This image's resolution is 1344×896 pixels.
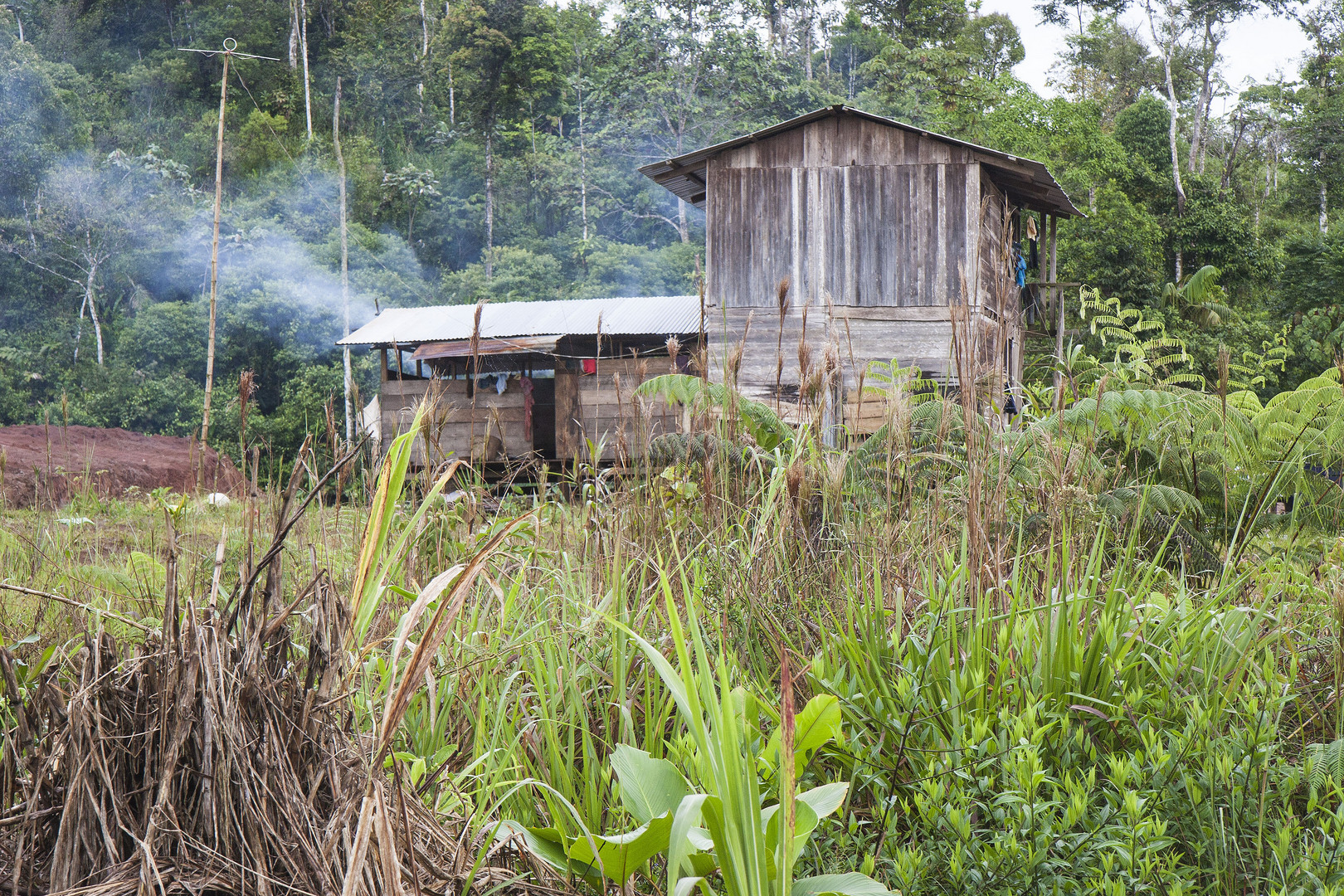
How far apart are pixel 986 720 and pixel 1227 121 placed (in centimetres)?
3596

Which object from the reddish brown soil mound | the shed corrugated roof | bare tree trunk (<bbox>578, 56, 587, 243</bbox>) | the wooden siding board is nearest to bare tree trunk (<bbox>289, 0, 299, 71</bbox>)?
bare tree trunk (<bbox>578, 56, 587, 243</bbox>)

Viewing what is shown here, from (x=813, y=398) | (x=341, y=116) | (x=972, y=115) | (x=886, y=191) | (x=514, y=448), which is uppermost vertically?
(x=341, y=116)

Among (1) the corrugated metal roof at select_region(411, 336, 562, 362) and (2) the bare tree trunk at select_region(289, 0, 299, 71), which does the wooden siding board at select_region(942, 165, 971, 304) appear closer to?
(1) the corrugated metal roof at select_region(411, 336, 562, 362)

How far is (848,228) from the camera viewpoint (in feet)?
Result: 38.2

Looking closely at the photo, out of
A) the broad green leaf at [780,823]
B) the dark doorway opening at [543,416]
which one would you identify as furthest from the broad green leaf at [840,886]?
the dark doorway opening at [543,416]

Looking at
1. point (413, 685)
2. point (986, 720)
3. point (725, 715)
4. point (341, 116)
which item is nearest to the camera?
point (413, 685)

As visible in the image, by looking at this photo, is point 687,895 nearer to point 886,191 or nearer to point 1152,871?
point 1152,871

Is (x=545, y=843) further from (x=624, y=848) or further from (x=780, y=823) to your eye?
(x=780, y=823)

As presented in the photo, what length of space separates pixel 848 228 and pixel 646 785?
35.7 ft

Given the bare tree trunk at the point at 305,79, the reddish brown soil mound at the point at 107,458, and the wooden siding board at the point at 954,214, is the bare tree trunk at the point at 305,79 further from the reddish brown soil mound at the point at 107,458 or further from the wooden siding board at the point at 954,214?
the wooden siding board at the point at 954,214

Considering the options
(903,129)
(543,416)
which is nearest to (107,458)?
(543,416)

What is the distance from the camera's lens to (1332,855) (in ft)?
Answer: 5.19

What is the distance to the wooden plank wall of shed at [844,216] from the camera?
1138 cm

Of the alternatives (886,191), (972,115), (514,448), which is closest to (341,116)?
(972,115)
